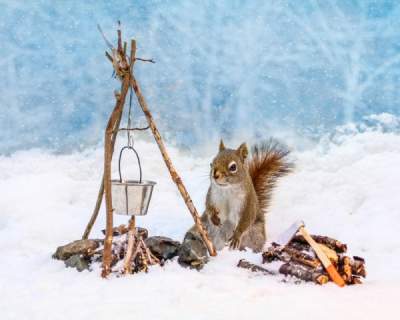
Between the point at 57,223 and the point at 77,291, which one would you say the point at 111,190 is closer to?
the point at 77,291

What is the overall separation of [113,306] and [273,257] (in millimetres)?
1682

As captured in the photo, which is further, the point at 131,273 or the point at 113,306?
the point at 131,273

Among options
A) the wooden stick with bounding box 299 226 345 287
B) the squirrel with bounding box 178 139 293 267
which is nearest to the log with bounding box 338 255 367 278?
the wooden stick with bounding box 299 226 345 287

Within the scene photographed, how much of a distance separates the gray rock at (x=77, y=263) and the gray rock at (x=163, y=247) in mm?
610

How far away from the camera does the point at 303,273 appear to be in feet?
15.3

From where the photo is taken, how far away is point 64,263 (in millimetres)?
5328

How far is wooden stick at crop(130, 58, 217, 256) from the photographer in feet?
16.8

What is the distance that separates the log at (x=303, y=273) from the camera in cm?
455

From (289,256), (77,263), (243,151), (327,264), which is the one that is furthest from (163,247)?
(327,264)

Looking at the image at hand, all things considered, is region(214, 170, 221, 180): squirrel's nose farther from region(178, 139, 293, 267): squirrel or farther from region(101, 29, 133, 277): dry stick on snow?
region(101, 29, 133, 277): dry stick on snow

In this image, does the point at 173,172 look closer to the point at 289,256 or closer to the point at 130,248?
the point at 130,248

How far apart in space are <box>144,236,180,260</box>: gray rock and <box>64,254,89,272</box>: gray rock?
61cm

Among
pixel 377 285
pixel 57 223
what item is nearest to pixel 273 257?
pixel 377 285

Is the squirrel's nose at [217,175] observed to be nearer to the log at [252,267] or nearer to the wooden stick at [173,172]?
the wooden stick at [173,172]
